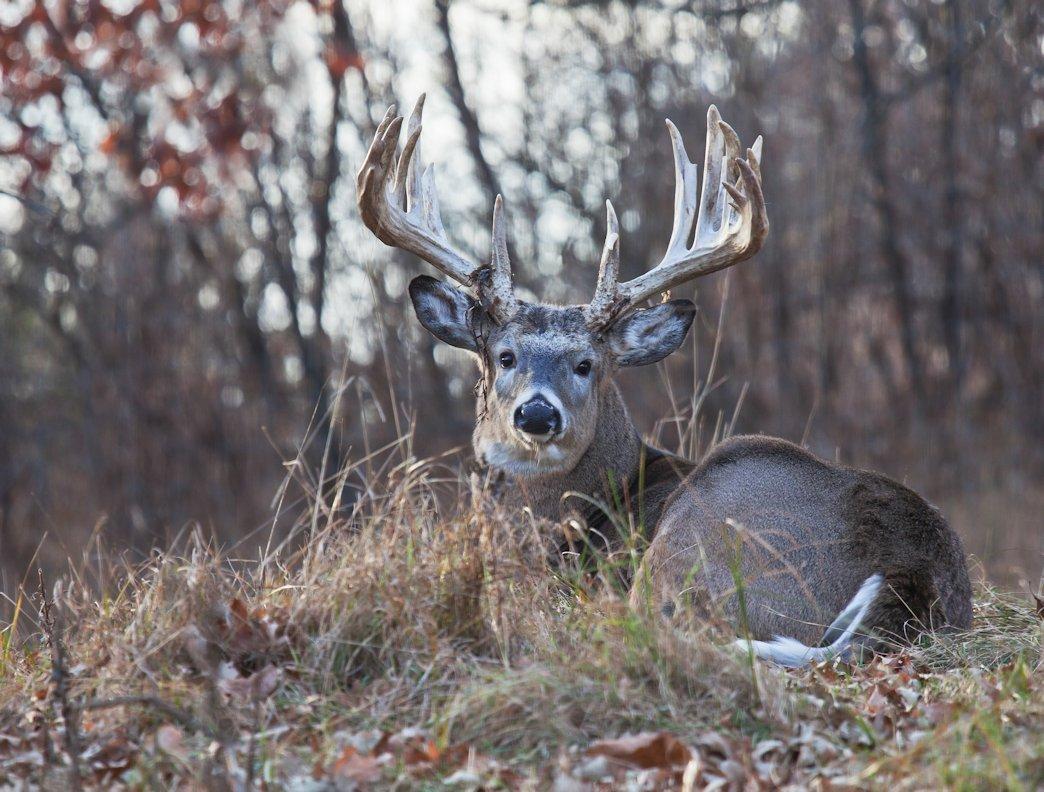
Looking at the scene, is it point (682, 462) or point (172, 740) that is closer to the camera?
point (172, 740)

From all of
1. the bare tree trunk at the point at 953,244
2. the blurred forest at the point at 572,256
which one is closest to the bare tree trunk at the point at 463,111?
the blurred forest at the point at 572,256

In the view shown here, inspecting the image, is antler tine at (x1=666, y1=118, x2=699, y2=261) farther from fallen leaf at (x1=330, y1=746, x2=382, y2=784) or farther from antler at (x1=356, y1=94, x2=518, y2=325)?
fallen leaf at (x1=330, y1=746, x2=382, y2=784)

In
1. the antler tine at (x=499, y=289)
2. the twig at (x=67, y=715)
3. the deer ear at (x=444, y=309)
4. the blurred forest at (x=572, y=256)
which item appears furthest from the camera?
the blurred forest at (x=572, y=256)

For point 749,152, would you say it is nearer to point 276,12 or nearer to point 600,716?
point 600,716

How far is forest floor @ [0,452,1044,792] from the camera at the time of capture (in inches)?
134

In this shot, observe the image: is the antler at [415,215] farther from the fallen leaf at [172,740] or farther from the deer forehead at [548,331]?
the fallen leaf at [172,740]

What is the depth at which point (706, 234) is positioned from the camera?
6617mm

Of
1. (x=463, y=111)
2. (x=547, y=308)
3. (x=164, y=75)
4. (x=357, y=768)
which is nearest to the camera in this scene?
(x=357, y=768)

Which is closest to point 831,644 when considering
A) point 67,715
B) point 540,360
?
point 540,360

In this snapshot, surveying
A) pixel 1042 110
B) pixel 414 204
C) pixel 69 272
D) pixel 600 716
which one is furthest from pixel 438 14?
pixel 600 716

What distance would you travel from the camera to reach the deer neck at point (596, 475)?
6254 millimetres

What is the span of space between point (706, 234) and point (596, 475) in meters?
1.30

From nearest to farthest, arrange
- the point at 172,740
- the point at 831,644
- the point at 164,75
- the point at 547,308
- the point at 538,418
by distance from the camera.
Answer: the point at 172,740, the point at 831,644, the point at 538,418, the point at 547,308, the point at 164,75

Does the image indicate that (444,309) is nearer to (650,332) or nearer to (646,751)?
(650,332)
